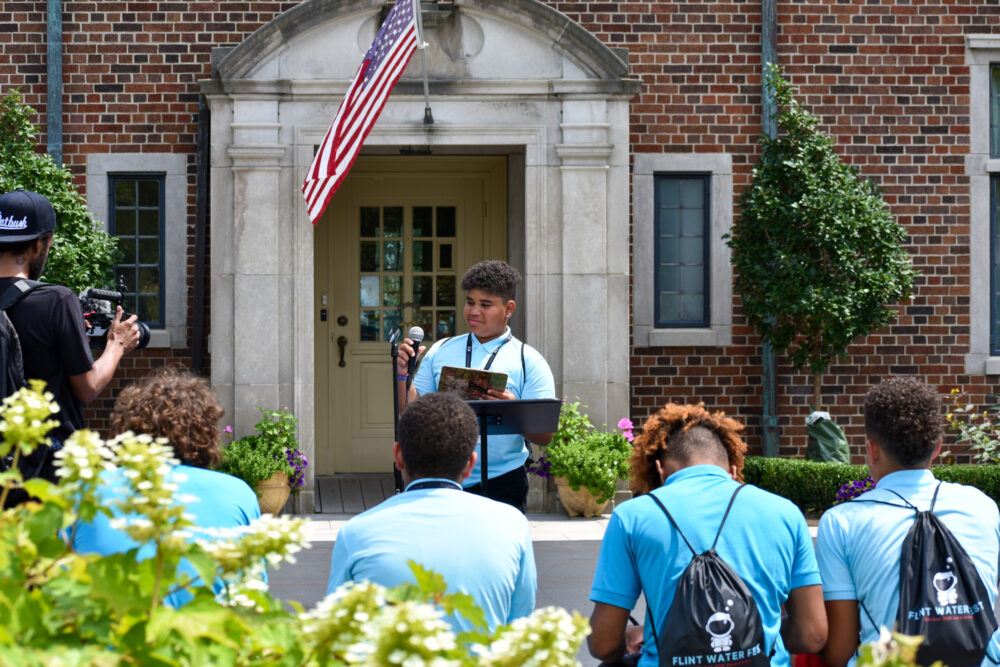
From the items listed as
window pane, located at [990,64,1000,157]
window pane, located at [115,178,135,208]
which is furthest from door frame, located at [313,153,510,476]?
window pane, located at [990,64,1000,157]

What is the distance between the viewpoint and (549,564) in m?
7.70

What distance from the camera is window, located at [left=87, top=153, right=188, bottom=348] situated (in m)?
10.3

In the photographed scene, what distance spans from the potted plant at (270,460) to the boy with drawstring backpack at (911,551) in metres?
6.27

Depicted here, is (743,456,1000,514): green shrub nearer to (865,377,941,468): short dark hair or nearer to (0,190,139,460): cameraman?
(865,377,941,468): short dark hair

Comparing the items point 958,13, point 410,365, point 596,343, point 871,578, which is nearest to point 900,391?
point 871,578

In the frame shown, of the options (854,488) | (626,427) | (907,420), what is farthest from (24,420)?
(626,427)

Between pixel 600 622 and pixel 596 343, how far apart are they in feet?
21.3

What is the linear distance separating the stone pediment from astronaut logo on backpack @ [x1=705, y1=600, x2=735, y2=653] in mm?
7102

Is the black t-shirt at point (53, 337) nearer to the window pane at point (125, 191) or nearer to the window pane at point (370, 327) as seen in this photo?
the window pane at point (125, 191)

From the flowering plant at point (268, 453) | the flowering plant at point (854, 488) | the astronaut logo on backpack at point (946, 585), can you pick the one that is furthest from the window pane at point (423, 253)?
the astronaut logo on backpack at point (946, 585)

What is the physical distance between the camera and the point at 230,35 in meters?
10.3

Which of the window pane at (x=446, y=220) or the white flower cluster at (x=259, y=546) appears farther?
the window pane at (x=446, y=220)

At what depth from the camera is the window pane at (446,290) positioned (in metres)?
11.4

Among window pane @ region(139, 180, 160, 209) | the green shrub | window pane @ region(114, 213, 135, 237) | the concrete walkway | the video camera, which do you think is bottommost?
the concrete walkway
